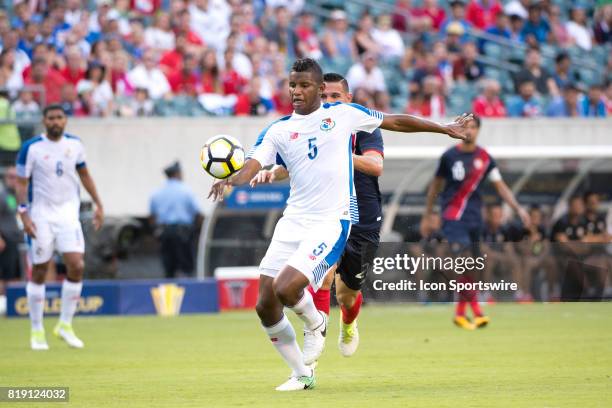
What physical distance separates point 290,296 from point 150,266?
42.7 ft

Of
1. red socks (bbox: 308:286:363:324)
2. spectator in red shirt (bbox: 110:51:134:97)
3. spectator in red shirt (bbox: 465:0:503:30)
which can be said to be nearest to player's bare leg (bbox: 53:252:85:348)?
red socks (bbox: 308:286:363:324)

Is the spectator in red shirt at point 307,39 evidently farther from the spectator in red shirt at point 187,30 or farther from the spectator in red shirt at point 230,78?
the spectator in red shirt at point 187,30

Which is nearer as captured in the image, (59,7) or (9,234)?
(9,234)

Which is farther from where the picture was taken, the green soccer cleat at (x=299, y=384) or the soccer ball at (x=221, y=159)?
the green soccer cleat at (x=299, y=384)

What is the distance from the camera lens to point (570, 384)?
9.52 metres

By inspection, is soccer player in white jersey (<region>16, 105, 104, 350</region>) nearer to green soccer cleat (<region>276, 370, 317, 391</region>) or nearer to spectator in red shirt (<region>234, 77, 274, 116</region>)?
green soccer cleat (<region>276, 370, 317, 391</region>)

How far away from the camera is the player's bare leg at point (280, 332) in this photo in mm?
9305

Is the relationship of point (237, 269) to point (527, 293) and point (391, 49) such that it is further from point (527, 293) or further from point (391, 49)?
point (391, 49)

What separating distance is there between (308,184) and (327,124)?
1.57 ft

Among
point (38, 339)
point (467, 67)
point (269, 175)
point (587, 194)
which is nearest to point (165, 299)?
point (38, 339)

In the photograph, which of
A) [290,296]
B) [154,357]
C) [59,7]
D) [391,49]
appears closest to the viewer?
[290,296]

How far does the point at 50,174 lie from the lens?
564 inches

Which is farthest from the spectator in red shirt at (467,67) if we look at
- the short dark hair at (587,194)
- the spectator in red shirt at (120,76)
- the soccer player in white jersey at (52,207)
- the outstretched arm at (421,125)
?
Result: the outstretched arm at (421,125)

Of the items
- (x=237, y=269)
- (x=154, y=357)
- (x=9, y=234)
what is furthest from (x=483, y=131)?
(x=154, y=357)
